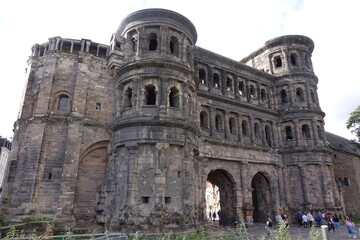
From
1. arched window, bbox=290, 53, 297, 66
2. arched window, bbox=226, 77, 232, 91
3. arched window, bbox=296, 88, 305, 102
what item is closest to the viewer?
arched window, bbox=226, 77, 232, 91

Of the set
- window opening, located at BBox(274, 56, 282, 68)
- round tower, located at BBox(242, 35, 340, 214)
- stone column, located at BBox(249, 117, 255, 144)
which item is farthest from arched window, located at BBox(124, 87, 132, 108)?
window opening, located at BBox(274, 56, 282, 68)

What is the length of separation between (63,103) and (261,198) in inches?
733

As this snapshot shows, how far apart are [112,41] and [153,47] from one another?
309cm

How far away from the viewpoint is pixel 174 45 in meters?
18.1

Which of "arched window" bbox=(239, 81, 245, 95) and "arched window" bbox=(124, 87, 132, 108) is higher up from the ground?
"arched window" bbox=(239, 81, 245, 95)

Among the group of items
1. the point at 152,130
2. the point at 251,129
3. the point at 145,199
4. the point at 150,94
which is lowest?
the point at 145,199

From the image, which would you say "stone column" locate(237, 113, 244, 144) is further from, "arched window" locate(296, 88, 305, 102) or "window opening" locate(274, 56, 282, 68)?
"window opening" locate(274, 56, 282, 68)

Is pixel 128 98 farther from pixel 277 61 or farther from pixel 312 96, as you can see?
pixel 312 96

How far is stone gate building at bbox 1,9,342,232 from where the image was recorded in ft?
48.0

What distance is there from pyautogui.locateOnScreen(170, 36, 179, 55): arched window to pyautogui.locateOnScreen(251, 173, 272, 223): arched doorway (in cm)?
1343

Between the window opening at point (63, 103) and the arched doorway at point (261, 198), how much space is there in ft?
55.8

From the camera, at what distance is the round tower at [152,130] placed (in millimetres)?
13766

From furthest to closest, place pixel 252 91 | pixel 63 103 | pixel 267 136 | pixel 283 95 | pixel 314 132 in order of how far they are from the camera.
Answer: pixel 283 95, pixel 252 91, pixel 267 136, pixel 314 132, pixel 63 103

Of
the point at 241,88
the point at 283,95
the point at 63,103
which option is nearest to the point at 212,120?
the point at 241,88
